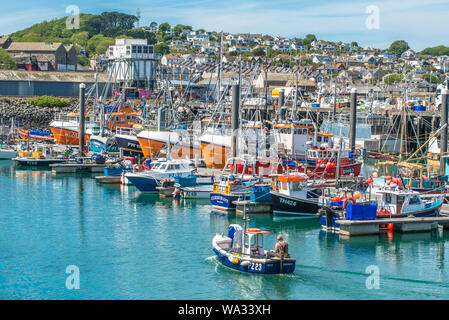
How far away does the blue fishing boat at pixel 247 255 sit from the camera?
2302 cm

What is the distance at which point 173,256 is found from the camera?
86.4 ft

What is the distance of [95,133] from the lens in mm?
59500

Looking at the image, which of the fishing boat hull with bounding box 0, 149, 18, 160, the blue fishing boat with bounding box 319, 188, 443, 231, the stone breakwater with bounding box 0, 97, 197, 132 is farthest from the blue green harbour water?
the stone breakwater with bounding box 0, 97, 197, 132

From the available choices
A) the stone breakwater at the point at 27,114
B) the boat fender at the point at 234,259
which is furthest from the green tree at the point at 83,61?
the boat fender at the point at 234,259

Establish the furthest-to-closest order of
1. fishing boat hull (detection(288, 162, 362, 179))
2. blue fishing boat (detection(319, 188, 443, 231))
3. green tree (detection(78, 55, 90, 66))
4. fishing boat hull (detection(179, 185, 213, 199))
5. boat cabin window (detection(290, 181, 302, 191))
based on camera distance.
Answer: green tree (detection(78, 55, 90, 66)) < fishing boat hull (detection(288, 162, 362, 179)) < fishing boat hull (detection(179, 185, 213, 199)) < boat cabin window (detection(290, 181, 302, 191)) < blue fishing boat (detection(319, 188, 443, 231))

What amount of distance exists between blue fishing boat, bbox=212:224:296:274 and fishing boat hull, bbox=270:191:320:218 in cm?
872

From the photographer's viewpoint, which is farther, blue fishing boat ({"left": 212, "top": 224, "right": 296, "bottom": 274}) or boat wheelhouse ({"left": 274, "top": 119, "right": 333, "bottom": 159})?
boat wheelhouse ({"left": 274, "top": 119, "right": 333, "bottom": 159})

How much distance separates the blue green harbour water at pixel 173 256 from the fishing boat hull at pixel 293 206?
0.52 meters

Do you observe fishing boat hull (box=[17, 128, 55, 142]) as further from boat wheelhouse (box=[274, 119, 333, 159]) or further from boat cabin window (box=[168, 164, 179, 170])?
boat wheelhouse (box=[274, 119, 333, 159])

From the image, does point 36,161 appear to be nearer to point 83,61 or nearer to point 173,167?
point 173,167

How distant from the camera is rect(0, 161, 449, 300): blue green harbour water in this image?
22.3 m

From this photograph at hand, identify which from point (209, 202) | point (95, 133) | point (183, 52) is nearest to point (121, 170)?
point (209, 202)

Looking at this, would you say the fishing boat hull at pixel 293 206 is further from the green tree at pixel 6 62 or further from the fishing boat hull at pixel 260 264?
the green tree at pixel 6 62

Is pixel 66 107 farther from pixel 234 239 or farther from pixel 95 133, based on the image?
pixel 234 239
